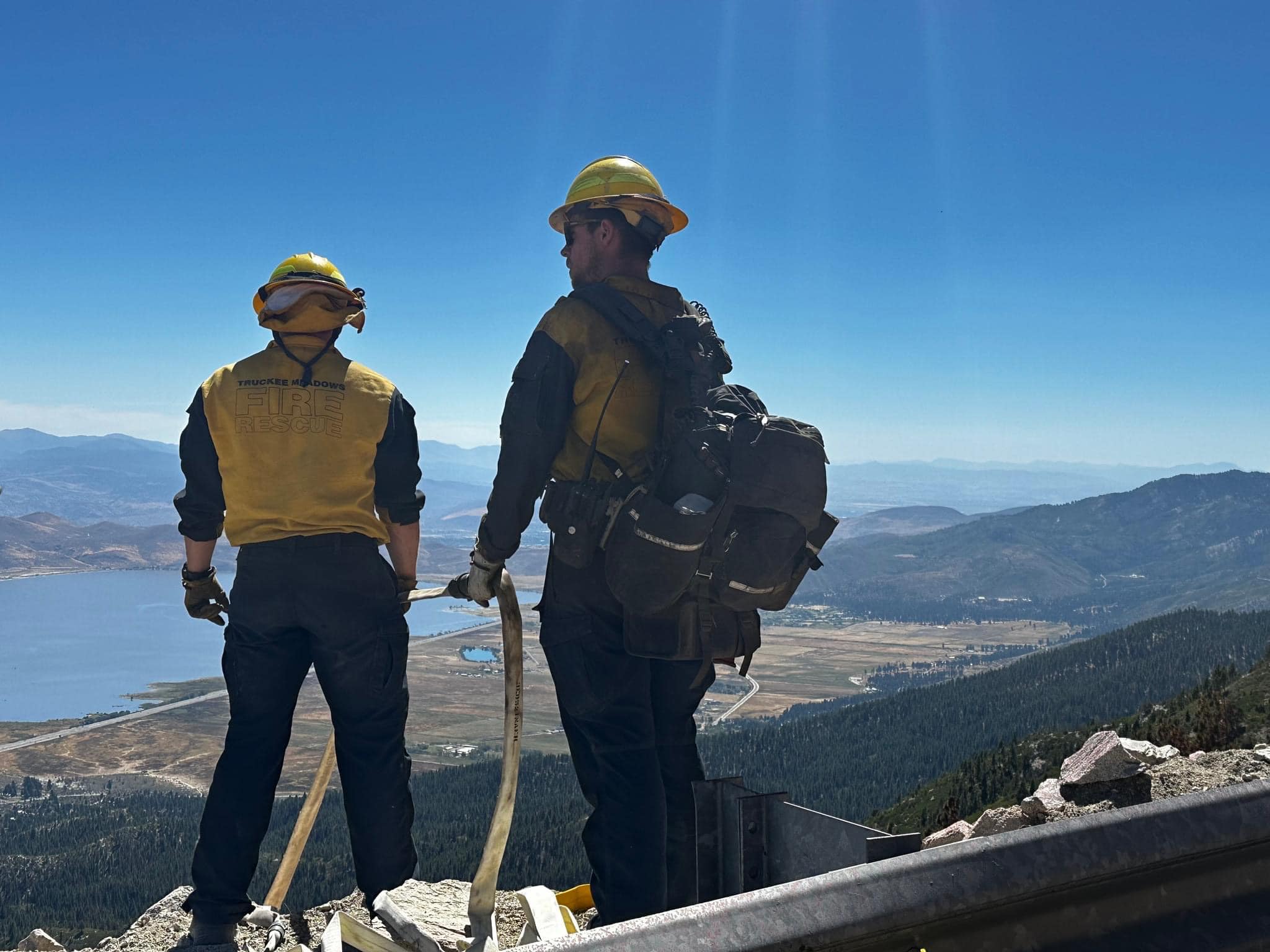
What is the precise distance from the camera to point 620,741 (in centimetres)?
523

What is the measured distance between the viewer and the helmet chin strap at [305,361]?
531 centimetres

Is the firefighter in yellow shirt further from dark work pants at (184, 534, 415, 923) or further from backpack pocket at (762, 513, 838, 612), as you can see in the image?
backpack pocket at (762, 513, 838, 612)

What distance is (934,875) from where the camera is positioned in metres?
2.92

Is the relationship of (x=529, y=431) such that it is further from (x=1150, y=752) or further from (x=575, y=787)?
(x=575, y=787)

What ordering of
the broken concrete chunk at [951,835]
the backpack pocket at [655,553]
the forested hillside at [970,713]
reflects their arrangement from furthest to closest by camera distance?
the forested hillside at [970,713]
the broken concrete chunk at [951,835]
the backpack pocket at [655,553]

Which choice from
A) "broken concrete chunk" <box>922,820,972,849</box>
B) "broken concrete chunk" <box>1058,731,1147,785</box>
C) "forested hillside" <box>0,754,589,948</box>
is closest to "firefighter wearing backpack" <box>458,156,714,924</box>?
"broken concrete chunk" <box>922,820,972,849</box>

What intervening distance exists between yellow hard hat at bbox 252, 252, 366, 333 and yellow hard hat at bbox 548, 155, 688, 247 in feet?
4.35

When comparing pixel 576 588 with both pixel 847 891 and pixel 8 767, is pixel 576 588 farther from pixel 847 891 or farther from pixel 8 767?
pixel 8 767

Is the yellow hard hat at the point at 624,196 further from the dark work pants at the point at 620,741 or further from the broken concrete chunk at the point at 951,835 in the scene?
the broken concrete chunk at the point at 951,835

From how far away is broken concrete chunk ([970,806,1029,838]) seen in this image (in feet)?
21.8

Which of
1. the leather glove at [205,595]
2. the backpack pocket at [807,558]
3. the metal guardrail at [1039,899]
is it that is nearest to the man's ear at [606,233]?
the backpack pocket at [807,558]

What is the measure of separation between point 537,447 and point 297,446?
1.32 m

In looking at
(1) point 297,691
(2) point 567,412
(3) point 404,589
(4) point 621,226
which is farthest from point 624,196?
(1) point 297,691

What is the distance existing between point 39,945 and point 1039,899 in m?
7.04
